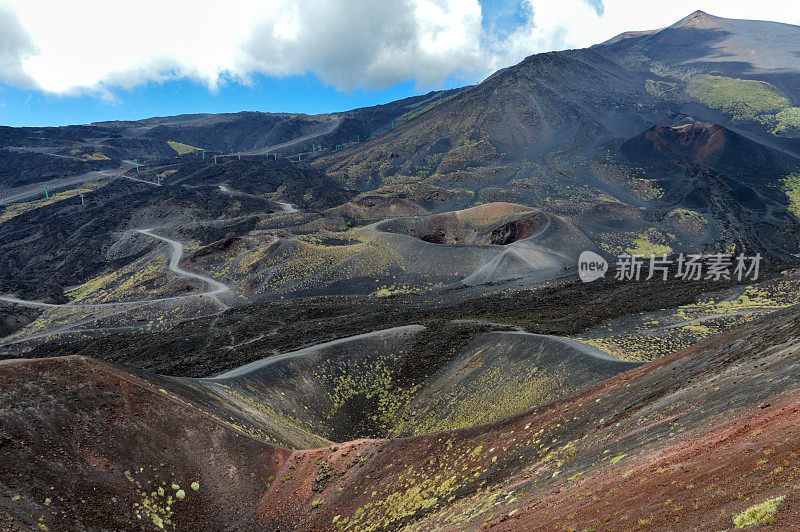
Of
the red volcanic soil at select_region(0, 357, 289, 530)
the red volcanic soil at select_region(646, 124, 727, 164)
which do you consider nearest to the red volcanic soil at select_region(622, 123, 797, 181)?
the red volcanic soil at select_region(646, 124, 727, 164)

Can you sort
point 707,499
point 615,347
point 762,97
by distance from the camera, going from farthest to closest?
1. point 762,97
2. point 615,347
3. point 707,499

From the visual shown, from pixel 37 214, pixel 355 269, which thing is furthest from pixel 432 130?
pixel 37 214

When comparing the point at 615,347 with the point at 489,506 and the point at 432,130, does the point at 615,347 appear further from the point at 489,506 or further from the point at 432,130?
the point at 432,130

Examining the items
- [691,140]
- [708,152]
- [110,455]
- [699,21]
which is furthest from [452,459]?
[699,21]

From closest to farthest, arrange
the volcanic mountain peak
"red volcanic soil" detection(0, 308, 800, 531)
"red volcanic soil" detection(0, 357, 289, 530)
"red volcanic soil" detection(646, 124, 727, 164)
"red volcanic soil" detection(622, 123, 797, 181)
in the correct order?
"red volcanic soil" detection(0, 308, 800, 531) → "red volcanic soil" detection(0, 357, 289, 530) → "red volcanic soil" detection(622, 123, 797, 181) → "red volcanic soil" detection(646, 124, 727, 164) → the volcanic mountain peak

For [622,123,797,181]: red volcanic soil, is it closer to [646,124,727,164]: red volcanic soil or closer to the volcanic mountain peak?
[646,124,727,164]: red volcanic soil

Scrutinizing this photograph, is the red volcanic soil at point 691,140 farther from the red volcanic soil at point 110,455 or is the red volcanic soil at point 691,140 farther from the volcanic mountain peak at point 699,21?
the volcanic mountain peak at point 699,21

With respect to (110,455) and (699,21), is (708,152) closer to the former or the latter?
(110,455)

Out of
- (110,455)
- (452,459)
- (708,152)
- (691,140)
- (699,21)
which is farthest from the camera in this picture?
(699,21)
